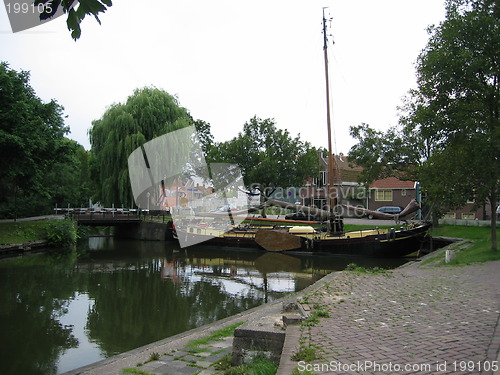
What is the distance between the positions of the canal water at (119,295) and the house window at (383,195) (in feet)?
78.3

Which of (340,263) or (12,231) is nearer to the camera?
(340,263)

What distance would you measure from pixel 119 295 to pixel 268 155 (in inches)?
928

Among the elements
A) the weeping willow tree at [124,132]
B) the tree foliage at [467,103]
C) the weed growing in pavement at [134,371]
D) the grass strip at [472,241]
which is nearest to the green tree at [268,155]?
the weeping willow tree at [124,132]

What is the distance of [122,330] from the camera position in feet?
32.7

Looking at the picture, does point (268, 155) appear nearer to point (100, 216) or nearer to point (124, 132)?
point (124, 132)

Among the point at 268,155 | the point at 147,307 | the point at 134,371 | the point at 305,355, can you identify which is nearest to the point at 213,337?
the point at 134,371

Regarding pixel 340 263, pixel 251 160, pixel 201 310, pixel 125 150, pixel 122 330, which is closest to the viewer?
pixel 122 330

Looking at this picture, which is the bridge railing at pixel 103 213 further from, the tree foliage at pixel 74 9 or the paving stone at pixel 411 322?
the tree foliage at pixel 74 9

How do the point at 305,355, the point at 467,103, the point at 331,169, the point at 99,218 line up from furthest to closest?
the point at 99,218 → the point at 331,169 → the point at 467,103 → the point at 305,355

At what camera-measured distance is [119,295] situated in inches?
551

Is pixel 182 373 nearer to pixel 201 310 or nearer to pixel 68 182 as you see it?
pixel 201 310

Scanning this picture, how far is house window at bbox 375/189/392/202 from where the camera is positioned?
45094 mm

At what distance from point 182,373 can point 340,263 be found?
1717 cm

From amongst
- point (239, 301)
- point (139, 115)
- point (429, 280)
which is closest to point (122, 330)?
point (239, 301)
